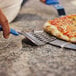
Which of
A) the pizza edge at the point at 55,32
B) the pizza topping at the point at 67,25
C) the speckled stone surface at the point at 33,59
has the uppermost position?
the pizza topping at the point at 67,25

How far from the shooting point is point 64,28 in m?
1.18

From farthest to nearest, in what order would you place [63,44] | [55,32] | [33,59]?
[55,32], [63,44], [33,59]

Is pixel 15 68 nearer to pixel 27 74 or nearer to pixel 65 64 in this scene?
pixel 27 74

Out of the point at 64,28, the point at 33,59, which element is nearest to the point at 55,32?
the point at 64,28

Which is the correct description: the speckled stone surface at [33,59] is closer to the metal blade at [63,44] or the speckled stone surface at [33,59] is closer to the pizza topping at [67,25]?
the metal blade at [63,44]

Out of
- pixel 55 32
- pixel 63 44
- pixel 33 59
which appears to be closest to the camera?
Answer: pixel 33 59

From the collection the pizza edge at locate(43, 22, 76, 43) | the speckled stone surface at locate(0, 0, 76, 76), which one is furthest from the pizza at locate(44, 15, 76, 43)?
the speckled stone surface at locate(0, 0, 76, 76)

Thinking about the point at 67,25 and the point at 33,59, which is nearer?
the point at 33,59

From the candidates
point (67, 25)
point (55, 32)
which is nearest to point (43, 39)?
point (55, 32)

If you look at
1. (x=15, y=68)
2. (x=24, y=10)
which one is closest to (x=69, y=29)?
(x=15, y=68)

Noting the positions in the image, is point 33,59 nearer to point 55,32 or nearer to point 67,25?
point 55,32

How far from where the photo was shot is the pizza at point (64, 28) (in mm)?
1100

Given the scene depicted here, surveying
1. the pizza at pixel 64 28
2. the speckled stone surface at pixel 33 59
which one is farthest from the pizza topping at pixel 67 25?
the speckled stone surface at pixel 33 59

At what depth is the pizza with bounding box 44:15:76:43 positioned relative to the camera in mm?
1100
